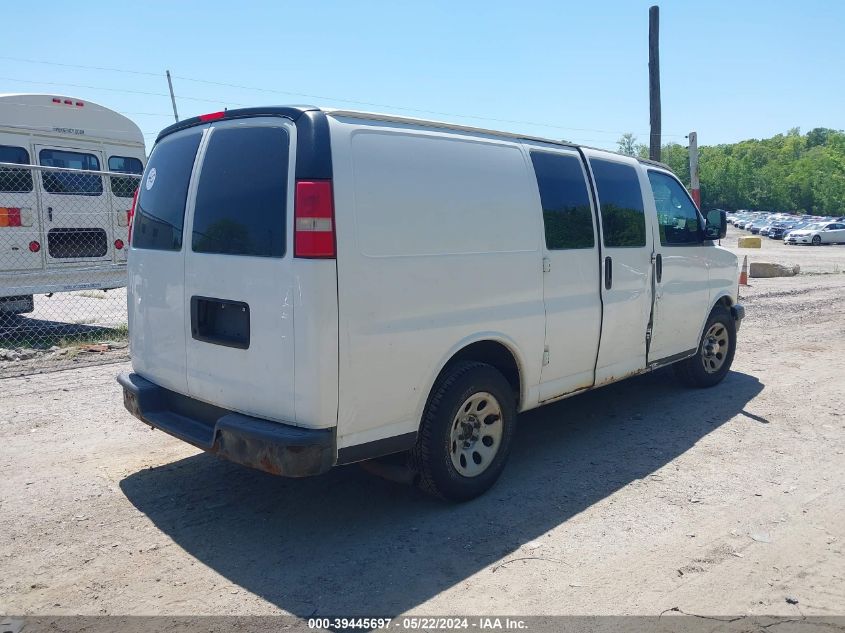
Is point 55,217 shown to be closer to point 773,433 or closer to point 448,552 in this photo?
point 448,552

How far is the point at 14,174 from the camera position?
10227 millimetres

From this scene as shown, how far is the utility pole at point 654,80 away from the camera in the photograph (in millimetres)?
19422

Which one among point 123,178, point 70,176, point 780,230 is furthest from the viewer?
point 780,230

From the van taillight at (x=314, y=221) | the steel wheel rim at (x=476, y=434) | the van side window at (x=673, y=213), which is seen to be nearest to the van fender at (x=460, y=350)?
the steel wheel rim at (x=476, y=434)

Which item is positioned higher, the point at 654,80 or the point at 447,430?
the point at 654,80

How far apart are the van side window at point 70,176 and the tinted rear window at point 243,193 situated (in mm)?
7935

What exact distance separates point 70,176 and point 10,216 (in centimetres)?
134

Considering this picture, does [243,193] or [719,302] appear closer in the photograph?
[243,193]

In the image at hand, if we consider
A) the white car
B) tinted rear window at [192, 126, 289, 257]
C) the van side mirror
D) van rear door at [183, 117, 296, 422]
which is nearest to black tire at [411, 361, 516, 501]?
van rear door at [183, 117, 296, 422]

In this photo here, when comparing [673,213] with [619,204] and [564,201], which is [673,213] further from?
[564,201]

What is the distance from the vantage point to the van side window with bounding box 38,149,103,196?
1081cm

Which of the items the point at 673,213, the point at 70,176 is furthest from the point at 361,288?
the point at 70,176

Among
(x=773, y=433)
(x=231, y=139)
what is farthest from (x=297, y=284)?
(x=773, y=433)

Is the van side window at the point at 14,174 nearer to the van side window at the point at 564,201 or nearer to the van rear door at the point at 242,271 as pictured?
the van rear door at the point at 242,271
